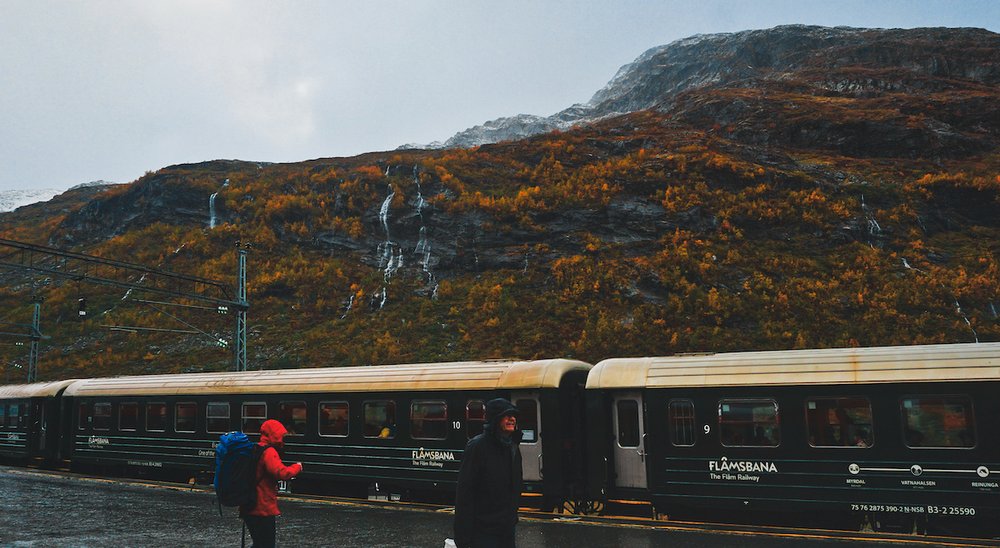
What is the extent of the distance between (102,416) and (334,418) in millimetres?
10104

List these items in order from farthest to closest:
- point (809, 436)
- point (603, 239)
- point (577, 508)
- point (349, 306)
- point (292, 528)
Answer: point (603, 239)
point (349, 306)
point (577, 508)
point (292, 528)
point (809, 436)

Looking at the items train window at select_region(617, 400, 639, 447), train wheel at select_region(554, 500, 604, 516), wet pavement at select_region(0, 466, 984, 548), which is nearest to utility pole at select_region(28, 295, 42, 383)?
wet pavement at select_region(0, 466, 984, 548)

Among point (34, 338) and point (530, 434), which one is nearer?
point (530, 434)

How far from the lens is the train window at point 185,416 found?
2052cm

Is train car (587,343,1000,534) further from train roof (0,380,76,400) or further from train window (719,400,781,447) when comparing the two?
train roof (0,380,76,400)

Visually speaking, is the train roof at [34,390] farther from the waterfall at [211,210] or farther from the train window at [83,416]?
the waterfall at [211,210]

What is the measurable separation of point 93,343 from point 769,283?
45063 millimetres

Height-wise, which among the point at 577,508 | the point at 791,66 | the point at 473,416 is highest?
the point at 791,66

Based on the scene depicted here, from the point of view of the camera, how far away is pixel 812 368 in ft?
42.6

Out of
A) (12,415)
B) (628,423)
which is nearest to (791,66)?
(628,423)

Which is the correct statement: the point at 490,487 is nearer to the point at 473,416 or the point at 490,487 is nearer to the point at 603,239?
the point at 473,416

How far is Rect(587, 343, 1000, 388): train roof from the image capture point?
11.8 metres

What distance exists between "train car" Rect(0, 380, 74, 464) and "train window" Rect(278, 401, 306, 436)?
10823mm

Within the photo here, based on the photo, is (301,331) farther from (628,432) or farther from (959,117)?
(959,117)
